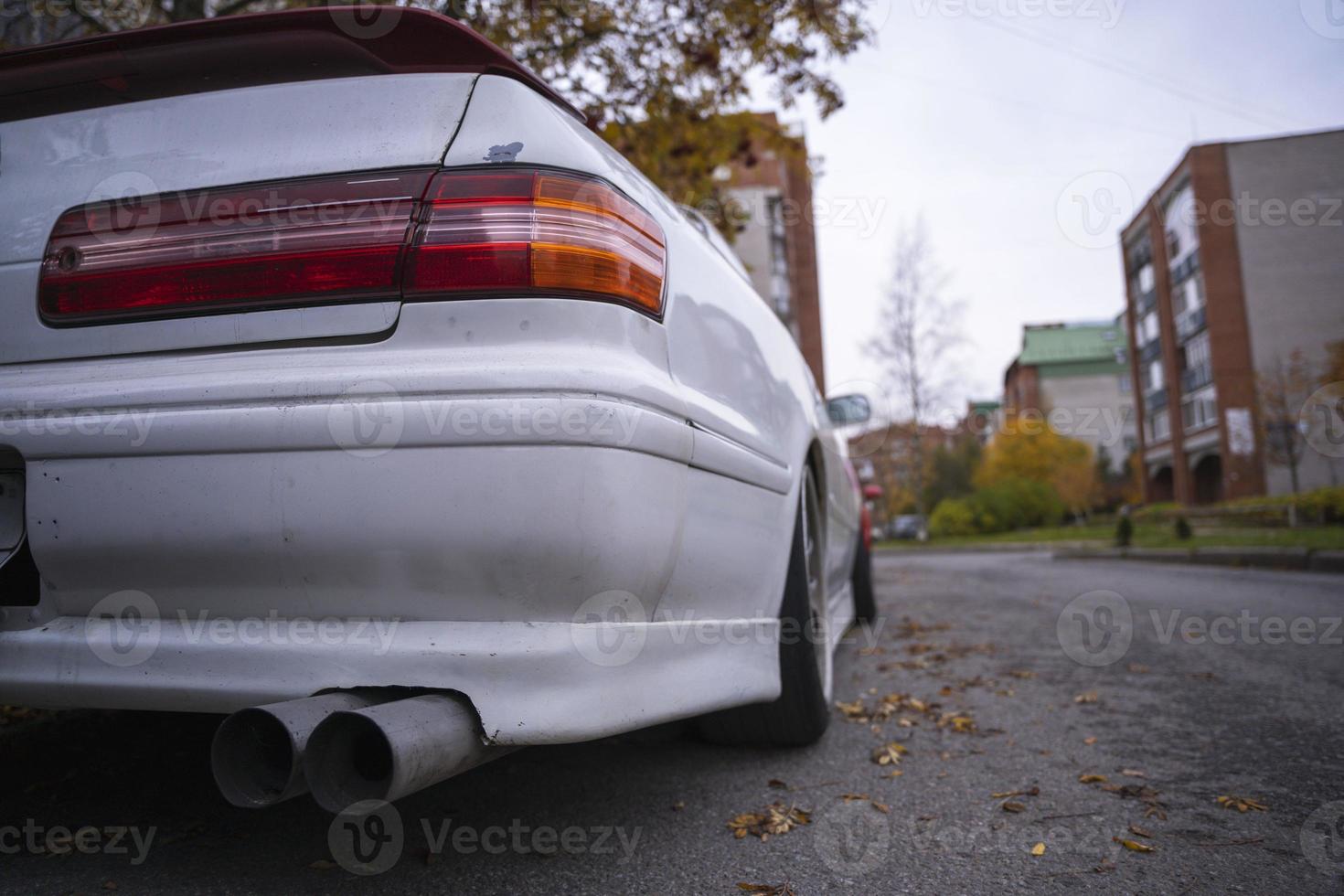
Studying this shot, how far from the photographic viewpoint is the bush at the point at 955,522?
30.6 meters

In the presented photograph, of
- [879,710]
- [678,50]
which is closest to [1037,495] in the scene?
[678,50]

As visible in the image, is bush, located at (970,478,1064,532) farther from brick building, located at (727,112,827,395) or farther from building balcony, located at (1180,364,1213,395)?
building balcony, located at (1180,364,1213,395)

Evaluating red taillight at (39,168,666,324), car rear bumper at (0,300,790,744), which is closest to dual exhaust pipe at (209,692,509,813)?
car rear bumper at (0,300,790,744)

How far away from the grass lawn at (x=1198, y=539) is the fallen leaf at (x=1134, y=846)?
944cm

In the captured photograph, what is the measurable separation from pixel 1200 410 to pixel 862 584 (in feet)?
125

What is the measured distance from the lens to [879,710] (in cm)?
320

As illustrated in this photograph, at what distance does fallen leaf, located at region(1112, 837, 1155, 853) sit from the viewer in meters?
1.79

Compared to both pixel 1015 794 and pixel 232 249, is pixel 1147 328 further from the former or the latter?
pixel 232 249

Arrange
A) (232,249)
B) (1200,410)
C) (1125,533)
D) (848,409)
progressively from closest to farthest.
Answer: (232,249)
(848,409)
(1125,533)
(1200,410)

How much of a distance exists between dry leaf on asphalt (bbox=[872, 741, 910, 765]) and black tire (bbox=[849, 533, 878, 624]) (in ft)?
8.98

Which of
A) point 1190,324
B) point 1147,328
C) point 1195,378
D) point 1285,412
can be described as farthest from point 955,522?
point 1147,328

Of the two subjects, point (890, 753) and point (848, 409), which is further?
point (848, 409)

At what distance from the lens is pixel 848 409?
179 inches

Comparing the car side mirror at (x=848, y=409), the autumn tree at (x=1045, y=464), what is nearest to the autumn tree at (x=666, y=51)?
the car side mirror at (x=848, y=409)
